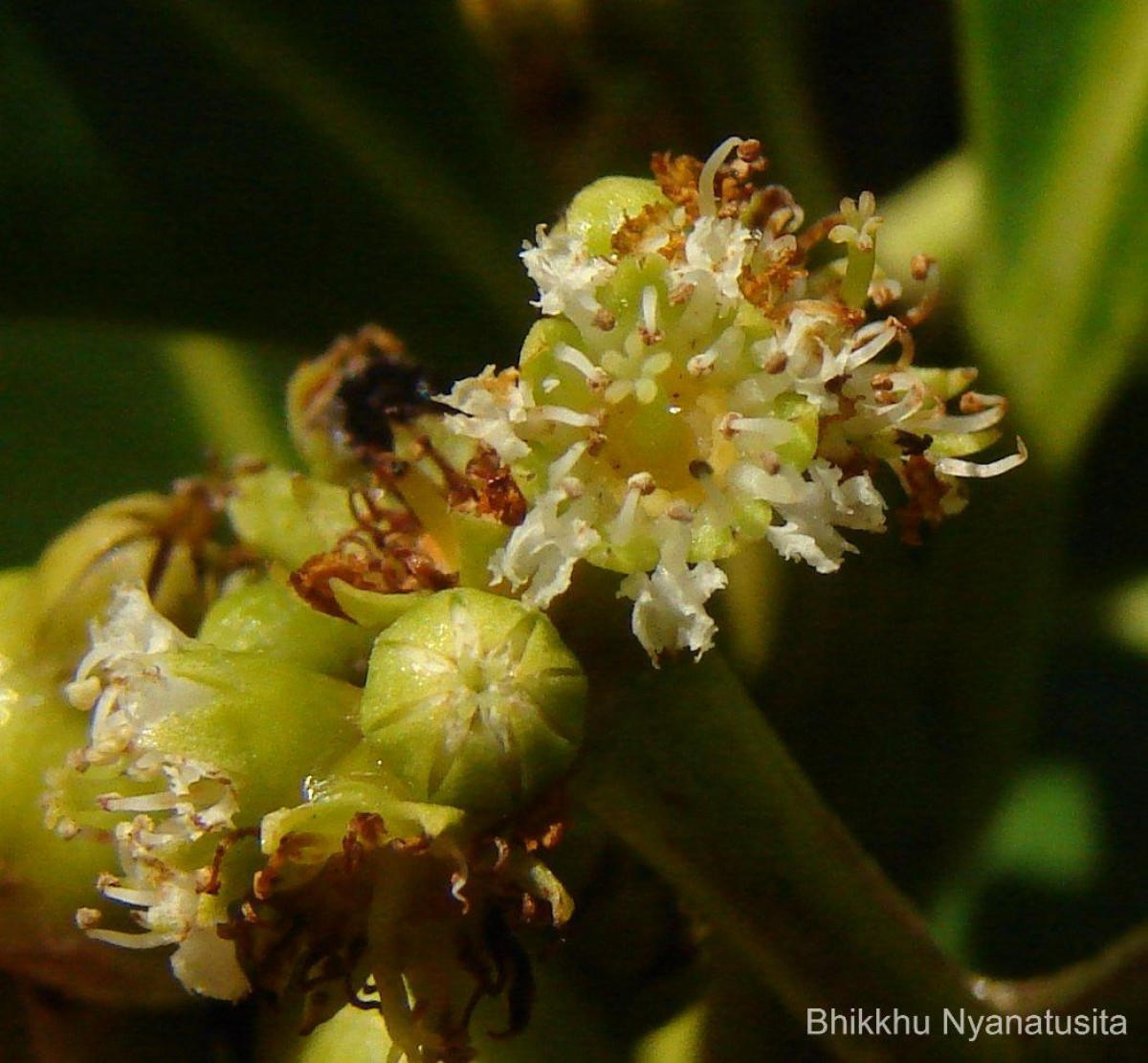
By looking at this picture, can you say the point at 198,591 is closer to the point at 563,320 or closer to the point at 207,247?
the point at 563,320

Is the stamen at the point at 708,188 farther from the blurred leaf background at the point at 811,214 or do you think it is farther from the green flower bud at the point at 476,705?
the blurred leaf background at the point at 811,214

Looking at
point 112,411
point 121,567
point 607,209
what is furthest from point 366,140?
point 607,209

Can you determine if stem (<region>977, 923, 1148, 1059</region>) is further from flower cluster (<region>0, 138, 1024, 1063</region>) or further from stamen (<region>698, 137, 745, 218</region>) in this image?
stamen (<region>698, 137, 745, 218</region>)

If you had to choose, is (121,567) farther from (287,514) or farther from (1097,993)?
(1097,993)

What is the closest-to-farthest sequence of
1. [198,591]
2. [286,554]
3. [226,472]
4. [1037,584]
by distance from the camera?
[286,554] < [198,591] < [226,472] < [1037,584]

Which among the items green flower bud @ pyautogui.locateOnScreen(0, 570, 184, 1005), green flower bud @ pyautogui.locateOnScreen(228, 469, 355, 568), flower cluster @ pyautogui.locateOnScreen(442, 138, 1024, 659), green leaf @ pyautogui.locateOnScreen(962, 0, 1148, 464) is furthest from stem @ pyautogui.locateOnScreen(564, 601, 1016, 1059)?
green leaf @ pyautogui.locateOnScreen(962, 0, 1148, 464)

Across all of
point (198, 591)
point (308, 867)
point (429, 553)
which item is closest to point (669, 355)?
point (429, 553)
